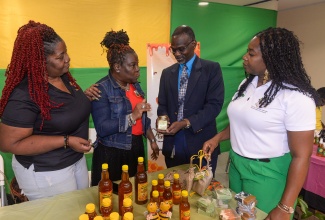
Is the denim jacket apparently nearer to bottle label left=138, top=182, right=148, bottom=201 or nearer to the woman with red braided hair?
the woman with red braided hair

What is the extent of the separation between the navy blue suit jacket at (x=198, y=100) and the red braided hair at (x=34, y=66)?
3.37 ft

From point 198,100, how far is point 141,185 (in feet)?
3.40

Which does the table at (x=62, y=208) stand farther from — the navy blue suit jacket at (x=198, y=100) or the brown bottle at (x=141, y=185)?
the navy blue suit jacket at (x=198, y=100)

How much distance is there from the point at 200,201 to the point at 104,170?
51 centimetres

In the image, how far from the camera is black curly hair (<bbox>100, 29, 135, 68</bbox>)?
196 cm

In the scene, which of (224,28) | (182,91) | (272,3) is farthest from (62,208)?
(272,3)

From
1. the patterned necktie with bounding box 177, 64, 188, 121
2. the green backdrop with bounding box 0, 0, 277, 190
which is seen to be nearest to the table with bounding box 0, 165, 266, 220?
the patterned necktie with bounding box 177, 64, 188, 121

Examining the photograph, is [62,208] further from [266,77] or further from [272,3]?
[272,3]

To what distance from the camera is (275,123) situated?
144cm

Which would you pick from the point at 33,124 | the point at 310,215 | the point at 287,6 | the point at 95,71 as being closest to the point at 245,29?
the point at 287,6

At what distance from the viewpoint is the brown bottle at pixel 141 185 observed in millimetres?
1401

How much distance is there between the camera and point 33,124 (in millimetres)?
1462

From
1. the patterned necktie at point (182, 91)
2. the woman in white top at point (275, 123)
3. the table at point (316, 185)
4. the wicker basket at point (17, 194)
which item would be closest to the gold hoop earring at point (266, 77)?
the woman in white top at point (275, 123)

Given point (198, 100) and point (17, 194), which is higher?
point (198, 100)
